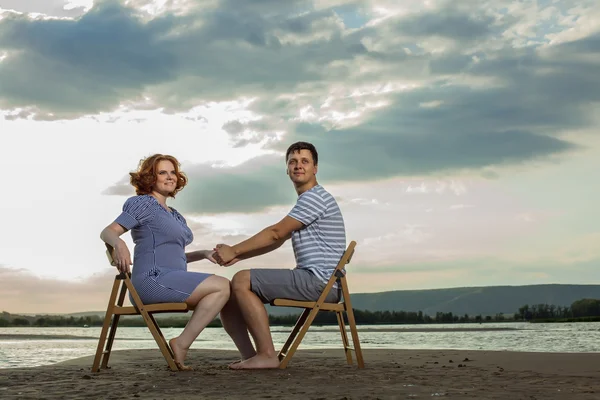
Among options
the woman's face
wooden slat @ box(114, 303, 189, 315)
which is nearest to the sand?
wooden slat @ box(114, 303, 189, 315)

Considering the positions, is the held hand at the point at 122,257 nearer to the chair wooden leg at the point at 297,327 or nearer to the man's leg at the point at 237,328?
the man's leg at the point at 237,328

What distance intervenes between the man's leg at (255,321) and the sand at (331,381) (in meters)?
0.19

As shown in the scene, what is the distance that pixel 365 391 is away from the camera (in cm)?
392

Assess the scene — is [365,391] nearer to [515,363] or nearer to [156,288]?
[156,288]

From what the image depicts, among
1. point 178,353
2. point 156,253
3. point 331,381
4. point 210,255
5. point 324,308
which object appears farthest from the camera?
point 210,255

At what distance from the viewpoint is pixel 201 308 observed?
5.39m

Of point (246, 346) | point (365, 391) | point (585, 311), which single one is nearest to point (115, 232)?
point (246, 346)

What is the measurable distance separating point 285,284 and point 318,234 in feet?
1.69

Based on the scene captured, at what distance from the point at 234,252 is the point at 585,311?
4108 centimetres

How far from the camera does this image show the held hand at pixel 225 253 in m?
5.70

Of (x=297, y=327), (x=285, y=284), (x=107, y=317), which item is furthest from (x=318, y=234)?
(x=107, y=317)

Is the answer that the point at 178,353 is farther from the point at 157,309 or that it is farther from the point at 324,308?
the point at 324,308

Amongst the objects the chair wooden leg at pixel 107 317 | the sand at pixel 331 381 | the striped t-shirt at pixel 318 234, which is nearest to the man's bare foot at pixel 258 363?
the sand at pixel 331 381

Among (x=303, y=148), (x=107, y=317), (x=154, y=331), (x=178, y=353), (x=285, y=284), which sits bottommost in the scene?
(x=178, y=353)
